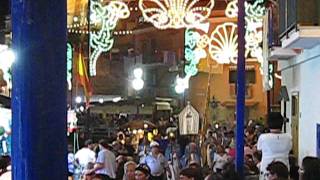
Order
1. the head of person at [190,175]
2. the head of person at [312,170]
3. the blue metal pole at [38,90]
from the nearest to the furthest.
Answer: the blue metal pole at [38,90] → the head of person at [312,170] → the head of person at [190,175]

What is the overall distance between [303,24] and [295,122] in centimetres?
418

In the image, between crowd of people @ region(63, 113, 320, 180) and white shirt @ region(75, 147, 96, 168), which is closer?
crowd of people @ region(63, 113, 320, 180)

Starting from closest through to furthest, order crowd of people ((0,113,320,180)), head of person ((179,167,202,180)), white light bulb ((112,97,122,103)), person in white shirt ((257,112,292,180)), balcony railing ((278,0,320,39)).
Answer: crowd of people ((0,113,320,180)) < head of person ((179,167,202,180)) < person in white shirt ((257,112,292,180)) < balcony railing ((278,0,320,39)) < white light bulb ((112,97,122,103))

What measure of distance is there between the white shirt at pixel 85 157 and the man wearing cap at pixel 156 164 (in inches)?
45.5

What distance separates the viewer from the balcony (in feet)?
33.9

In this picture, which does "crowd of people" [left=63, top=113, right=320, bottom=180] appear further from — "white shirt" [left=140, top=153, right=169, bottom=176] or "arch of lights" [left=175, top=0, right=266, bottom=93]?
"arch of lights" [left=175, top=0, right=266, bottom=93]

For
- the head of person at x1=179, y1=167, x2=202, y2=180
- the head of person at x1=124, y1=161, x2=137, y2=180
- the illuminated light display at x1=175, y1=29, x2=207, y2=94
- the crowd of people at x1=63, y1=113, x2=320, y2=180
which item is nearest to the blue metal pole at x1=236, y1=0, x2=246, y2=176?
the crowd of people at x1=63, y1=113, x2=320, y2=180

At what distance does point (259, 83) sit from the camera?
34.0 meters

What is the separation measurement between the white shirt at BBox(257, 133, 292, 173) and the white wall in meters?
2.63

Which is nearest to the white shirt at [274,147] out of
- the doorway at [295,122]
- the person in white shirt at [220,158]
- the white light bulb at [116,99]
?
the person in white shirt at [220,158]

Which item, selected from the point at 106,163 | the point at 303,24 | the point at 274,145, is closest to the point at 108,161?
the point at 106,163

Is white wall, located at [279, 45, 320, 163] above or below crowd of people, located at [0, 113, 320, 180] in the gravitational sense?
above

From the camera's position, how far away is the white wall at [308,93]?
1181cm

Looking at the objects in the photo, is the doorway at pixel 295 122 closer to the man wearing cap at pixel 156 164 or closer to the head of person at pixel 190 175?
the man wearing cap at pixel 156 164
